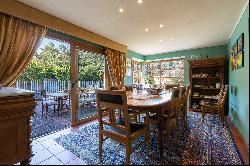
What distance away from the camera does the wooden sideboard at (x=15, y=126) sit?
1.75 m

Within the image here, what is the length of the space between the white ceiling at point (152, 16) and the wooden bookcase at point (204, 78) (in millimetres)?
988

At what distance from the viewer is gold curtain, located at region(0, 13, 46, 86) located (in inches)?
99.7

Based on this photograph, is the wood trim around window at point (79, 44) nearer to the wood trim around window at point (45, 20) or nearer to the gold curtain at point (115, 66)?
the wood trim around window at point (45, 20)

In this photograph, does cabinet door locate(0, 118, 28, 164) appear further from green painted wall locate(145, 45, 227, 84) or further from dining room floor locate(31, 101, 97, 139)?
green painted wall locate(145, 45, 227, 84)

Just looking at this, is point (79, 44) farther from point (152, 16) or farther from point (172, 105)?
point (172, 105)

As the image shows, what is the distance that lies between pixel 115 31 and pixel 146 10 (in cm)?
141

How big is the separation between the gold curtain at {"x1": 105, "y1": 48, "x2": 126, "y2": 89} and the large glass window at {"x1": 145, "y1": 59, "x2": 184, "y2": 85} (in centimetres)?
217

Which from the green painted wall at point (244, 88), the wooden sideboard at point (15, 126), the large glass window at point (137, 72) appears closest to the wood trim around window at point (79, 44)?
the wooden sideboard at point (15, 126)

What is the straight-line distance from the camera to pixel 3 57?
8.25 feet

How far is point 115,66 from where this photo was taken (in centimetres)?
526

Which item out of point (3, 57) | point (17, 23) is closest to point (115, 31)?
point (17, 23)

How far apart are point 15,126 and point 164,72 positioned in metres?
6.19

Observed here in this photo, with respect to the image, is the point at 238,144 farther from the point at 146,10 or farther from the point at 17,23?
the point at 17,23

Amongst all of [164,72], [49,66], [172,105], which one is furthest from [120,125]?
[49,66]
